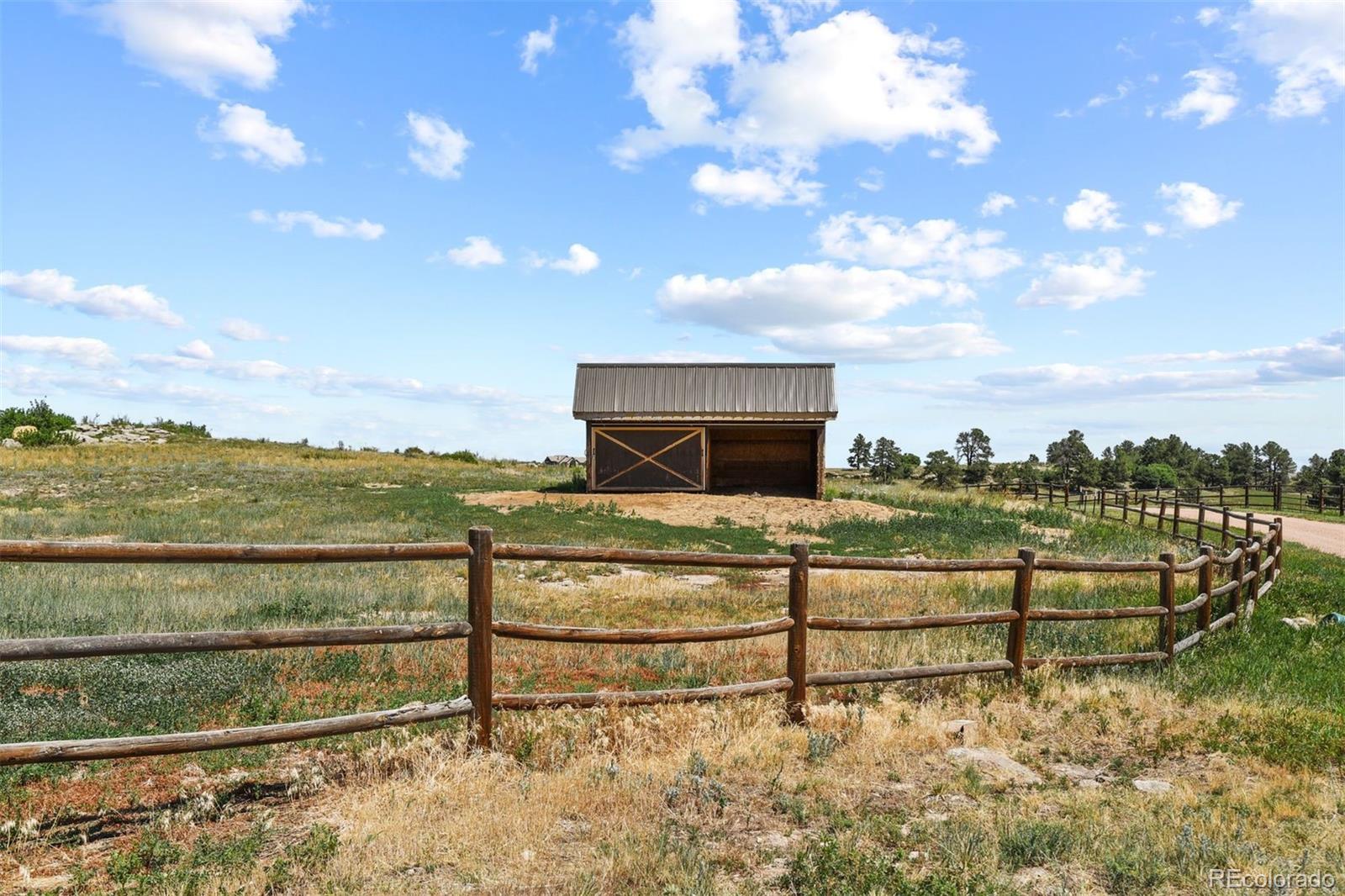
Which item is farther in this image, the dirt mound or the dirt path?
the dirt mound

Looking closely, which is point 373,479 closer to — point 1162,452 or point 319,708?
point 319,708

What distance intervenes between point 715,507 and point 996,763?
22.2m

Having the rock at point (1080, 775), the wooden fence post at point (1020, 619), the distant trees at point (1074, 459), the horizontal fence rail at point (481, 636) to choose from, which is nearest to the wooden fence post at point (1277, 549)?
the horizontal fence rail at point (481, 636)

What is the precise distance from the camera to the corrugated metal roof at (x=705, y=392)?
3244 centimetres

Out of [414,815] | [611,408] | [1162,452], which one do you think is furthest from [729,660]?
[1162,452]

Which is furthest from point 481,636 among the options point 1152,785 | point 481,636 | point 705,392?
point 705,392

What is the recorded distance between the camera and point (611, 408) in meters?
32.8

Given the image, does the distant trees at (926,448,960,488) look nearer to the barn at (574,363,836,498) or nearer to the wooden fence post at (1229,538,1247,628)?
the barn at (574,363,836,498)

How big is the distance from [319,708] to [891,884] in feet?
16.0

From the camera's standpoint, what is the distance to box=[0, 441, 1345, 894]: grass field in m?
4.24

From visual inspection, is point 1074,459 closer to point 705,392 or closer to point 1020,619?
point 705,392

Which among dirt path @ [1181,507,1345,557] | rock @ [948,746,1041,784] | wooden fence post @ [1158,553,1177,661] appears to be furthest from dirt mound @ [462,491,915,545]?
rock @ [948,746,1041,784]

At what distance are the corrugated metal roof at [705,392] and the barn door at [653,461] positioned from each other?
24.9 inches

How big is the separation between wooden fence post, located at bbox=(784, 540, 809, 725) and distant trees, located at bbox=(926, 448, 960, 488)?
159ft
